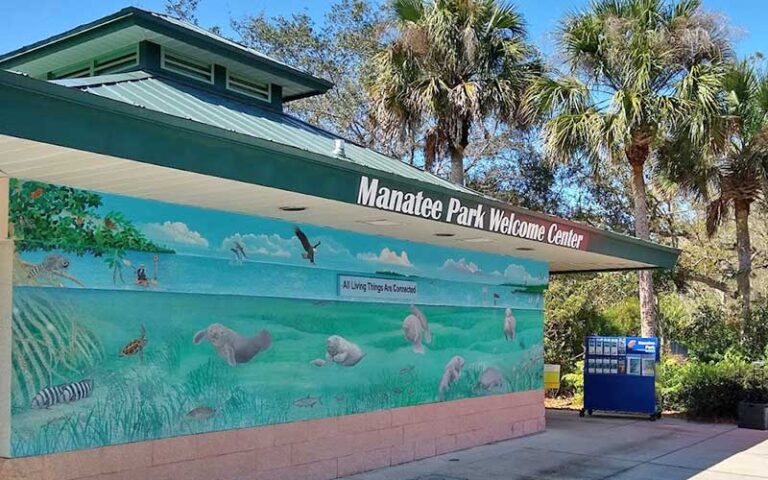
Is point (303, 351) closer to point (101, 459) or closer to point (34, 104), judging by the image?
point (101, 459)

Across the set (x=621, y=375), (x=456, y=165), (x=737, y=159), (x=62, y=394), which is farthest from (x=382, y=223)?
(x=737, y=159)

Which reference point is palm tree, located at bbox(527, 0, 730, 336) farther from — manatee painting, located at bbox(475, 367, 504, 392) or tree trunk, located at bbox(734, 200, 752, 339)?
manatee painting, located at bbox(475, 367, 504, 392)

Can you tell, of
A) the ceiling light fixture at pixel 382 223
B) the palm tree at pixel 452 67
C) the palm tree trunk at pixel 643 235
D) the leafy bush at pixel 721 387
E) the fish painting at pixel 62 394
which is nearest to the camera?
the fish painting at pixel 62 394

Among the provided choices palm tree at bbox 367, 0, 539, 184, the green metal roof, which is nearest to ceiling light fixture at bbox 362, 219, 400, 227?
the green metal roof

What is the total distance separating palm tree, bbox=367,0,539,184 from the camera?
61.9 ft

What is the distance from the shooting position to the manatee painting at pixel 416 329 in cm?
1108

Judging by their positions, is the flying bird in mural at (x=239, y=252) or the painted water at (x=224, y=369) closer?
the painted water at (x=224, y=369)

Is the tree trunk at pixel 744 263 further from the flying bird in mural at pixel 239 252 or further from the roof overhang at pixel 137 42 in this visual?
the flying bird in mural at pixel 239 252

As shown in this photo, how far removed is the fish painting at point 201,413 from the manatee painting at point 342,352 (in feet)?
5.88

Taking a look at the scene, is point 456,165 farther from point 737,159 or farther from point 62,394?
point 62,394

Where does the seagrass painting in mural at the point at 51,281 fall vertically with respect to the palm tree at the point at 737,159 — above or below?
below

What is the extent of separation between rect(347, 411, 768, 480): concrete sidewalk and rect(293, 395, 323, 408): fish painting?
98 cm

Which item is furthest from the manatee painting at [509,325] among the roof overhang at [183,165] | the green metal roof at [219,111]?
the roof overhang at [183,165]

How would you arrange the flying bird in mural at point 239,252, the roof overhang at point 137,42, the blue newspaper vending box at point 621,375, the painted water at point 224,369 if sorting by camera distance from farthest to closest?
the blue newspaper vending box at point 621,375
the roof overhang at point 137,42
the flying bird in mural at point 239,252
the painted water at point 224,369
